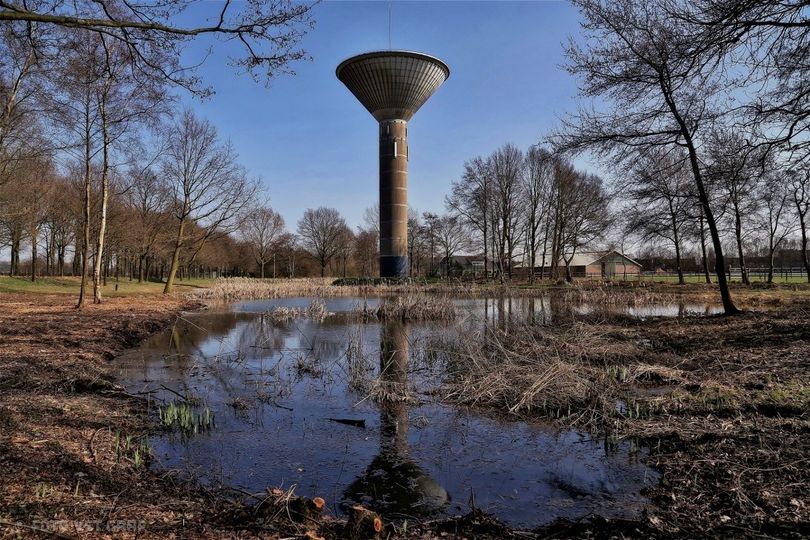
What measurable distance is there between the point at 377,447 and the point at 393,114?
44.4 m

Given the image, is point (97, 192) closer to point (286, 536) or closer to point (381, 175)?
point (381, 175)

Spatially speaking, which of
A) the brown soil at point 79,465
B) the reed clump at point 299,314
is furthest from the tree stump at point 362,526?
the reed clump at point 299,314

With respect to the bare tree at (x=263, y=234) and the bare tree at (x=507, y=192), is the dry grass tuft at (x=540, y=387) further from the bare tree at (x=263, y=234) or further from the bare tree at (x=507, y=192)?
the bare tree at (x=263, y=234)

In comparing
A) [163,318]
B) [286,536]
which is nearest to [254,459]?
[286,536]

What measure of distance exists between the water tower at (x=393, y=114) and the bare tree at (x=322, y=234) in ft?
60.4

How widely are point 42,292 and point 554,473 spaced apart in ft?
86.3

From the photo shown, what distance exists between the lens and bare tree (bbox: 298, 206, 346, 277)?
64.8m

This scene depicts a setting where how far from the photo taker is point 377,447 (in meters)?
5.11

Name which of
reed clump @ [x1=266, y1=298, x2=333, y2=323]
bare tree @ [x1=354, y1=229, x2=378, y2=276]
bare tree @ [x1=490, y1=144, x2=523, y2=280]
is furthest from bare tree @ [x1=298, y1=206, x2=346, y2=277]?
reed clump @ [x1=266, y1=298, x2=333, y2=323]

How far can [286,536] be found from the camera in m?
3.01

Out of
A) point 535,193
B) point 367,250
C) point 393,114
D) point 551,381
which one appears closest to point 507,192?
point 535,193

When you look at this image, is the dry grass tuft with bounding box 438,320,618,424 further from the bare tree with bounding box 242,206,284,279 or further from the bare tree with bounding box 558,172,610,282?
the bare tree with bounding box 242,206,284,279

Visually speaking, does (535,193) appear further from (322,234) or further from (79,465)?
(79,465)

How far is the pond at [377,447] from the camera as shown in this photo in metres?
3.92
